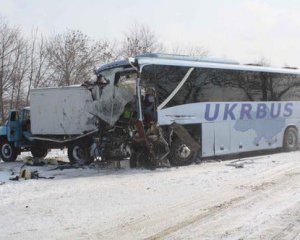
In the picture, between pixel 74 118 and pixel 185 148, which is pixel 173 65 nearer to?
pixel 185 148

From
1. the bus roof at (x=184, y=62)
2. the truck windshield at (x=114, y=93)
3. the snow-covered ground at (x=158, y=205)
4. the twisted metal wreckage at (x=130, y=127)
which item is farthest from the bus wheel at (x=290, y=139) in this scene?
the truck windshield at (x=114, y=93)

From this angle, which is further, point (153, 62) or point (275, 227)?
point (153, 62)

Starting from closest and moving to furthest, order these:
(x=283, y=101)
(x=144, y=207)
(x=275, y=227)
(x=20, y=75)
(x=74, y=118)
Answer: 1. (x=275, y=227)
2. (x=144, y=207)
3. (x=74, y=118)
4. (x=283, y=101)
5. (x=20, y=75)

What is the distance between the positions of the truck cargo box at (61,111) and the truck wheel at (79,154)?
1.60 ft

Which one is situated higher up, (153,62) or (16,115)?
(153,62)

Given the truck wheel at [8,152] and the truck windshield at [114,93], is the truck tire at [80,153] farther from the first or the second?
Result: the truck wheel at [8,152]

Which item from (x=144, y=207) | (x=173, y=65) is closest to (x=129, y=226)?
(x=144, y=207)

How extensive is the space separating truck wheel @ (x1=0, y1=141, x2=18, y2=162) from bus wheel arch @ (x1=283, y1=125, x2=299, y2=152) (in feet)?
34.5

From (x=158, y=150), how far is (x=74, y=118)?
4.33m

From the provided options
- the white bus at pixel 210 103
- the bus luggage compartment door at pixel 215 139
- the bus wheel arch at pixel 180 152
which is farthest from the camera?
the bus luggage compartment door at pixel 215 139

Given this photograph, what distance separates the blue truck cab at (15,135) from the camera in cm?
2078

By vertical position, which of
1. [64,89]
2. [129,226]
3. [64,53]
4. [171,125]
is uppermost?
[64,53]

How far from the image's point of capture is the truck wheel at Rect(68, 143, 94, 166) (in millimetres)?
17531

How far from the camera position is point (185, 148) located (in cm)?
1612
